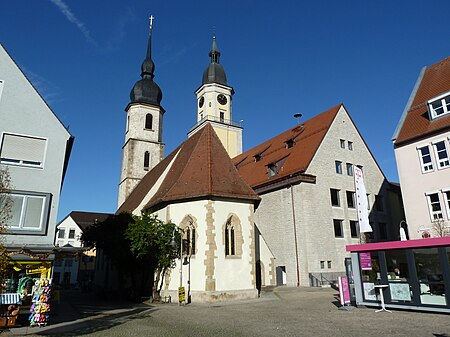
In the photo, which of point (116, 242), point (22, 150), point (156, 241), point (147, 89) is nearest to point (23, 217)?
point (22, 150)

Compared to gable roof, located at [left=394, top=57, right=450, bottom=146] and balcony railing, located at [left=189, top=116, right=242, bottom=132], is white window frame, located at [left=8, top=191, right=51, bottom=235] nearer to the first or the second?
gable roof, located at [left=394, top=57, right=450, bottom=146]

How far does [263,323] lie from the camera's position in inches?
424

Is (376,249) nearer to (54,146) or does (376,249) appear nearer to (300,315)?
(300,315)

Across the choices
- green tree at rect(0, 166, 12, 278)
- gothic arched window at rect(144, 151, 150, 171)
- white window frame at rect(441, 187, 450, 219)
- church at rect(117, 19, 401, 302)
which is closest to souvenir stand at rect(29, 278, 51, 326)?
green tree at rect(0, 166, 12, 278)

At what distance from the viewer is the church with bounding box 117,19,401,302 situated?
61.2ft

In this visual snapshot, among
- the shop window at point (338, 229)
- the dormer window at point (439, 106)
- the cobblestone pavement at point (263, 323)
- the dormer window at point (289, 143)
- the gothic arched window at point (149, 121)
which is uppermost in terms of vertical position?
the gothic arched window at point (149, 121)

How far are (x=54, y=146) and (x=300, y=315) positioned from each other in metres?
11.9

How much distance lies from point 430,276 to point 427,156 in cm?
1163

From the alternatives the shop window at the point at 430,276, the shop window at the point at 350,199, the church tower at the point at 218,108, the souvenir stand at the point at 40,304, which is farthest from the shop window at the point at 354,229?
the souvenir stand at the point at 40,304

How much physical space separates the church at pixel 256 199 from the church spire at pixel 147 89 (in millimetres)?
149

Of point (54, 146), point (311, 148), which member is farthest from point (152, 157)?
point (54, 146)

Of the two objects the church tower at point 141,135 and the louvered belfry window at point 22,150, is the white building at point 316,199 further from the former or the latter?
the louvered belfry window at point 22,150

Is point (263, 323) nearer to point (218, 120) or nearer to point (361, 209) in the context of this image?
point (361, 209)

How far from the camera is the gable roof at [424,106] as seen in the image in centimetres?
2112
